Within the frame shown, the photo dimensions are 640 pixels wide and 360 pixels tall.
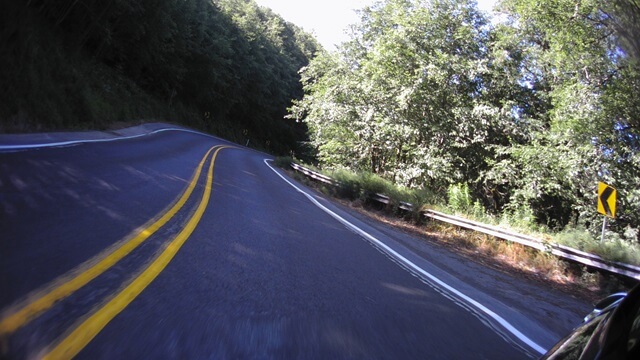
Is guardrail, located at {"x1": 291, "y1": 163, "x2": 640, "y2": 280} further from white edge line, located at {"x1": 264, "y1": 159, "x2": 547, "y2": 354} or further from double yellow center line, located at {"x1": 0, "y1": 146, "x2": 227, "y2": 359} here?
double yellow center line, located at {"x1": 0, "y1": 146, "x2": 227, "y2": 359}

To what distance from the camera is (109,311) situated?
329 centimetres

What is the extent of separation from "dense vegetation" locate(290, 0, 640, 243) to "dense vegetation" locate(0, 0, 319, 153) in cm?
1291

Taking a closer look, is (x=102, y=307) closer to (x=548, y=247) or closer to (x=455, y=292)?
(x=455, y=292)

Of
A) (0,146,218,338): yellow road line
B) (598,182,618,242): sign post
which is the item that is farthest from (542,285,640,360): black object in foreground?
(598,182,618,242): sign post

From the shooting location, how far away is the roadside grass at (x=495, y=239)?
8.89 meters

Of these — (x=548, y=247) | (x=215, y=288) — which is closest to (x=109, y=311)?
(x=215, y=288)

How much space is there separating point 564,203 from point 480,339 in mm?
15114

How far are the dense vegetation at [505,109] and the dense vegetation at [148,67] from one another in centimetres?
1291

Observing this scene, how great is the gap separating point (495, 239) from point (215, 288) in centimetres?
937

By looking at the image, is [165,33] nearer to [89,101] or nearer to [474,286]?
[89,101]

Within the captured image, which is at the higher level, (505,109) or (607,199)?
(505,109)

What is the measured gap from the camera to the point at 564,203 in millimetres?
17188

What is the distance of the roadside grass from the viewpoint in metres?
8.89

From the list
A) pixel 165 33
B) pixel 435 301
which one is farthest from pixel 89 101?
pixel 435 301
